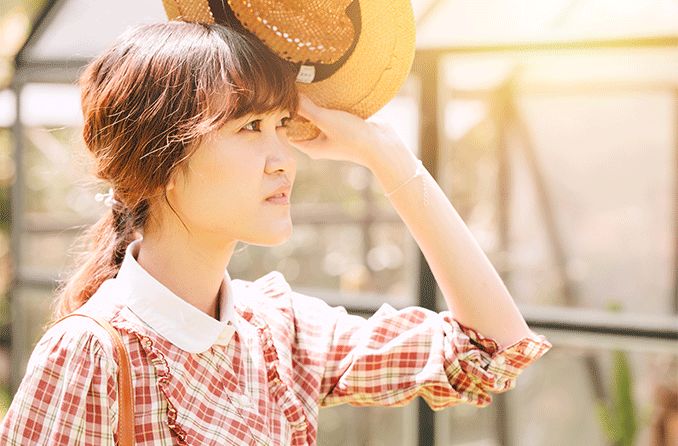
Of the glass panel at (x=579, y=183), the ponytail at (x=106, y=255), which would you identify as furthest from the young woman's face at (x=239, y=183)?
the glass panel at (x=579, y=183)

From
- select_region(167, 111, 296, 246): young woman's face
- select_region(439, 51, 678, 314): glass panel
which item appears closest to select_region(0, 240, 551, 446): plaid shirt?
select_region(167, 111, 296, 246): young woman's face

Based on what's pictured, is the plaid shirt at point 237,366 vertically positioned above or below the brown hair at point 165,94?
below

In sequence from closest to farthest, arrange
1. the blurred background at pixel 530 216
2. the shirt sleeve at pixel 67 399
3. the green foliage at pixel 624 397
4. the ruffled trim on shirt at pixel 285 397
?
1. the shirt sleeve at pixel 67 399
2. the ruffled trim on shirt at pixel 285 397
3. the green foliage at pixel 624 397
4. the blurred background at pixel 530 216

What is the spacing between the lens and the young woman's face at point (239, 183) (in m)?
1.12

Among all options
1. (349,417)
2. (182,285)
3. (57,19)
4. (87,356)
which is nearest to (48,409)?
(87,356)

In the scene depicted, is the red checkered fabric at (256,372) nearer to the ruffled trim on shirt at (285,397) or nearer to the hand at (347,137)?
the ruffled trim on shirt at (285,397)

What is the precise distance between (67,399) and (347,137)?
1.73 feet

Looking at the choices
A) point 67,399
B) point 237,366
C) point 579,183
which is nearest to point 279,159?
point 237,366

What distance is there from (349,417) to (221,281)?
387 cm

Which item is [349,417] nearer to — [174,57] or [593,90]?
[593,90]

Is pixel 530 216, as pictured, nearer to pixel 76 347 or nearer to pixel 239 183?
pixel 239 183

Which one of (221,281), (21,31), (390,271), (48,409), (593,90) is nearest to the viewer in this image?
(48,409)

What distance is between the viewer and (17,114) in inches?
129

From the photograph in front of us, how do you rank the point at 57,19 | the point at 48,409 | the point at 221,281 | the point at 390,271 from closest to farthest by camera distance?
the point at 48,409
the point at 221,281
the point at 57,19
the point at 390,271
